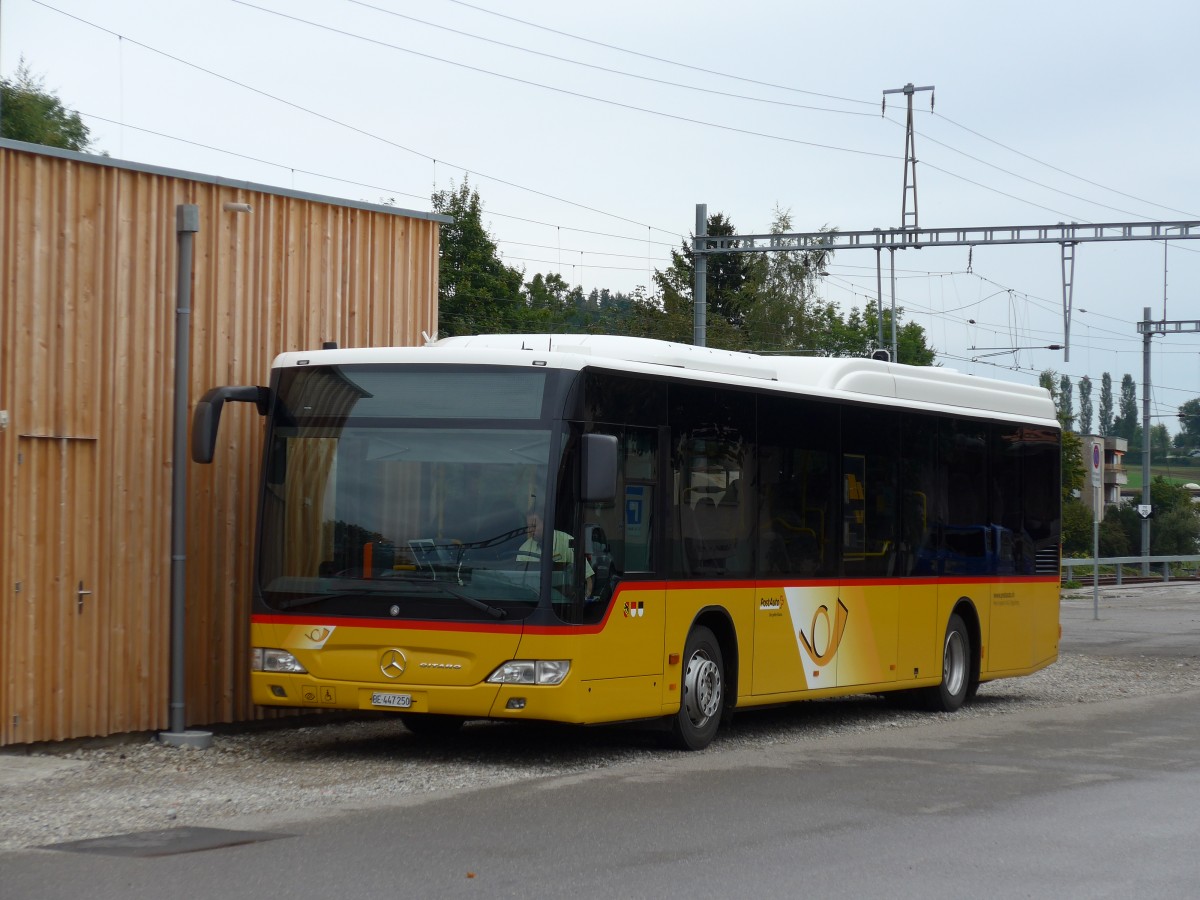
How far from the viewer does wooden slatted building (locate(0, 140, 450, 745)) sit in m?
12.1

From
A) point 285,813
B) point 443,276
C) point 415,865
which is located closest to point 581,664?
point 285,813

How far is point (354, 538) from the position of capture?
39.3 feet

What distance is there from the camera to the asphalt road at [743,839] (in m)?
Answer: 7.55

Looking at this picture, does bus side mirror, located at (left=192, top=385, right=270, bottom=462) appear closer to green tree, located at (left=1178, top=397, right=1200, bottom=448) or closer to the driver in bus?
the driver in bus

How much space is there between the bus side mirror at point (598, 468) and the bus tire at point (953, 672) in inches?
257

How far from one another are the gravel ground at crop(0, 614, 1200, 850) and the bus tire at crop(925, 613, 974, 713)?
8.8 inches

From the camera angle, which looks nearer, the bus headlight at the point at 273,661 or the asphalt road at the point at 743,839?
the asphalt road at the point at 743,839

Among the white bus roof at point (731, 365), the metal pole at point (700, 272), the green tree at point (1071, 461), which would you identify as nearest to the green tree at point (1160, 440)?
the green tree at point (1071, 461)

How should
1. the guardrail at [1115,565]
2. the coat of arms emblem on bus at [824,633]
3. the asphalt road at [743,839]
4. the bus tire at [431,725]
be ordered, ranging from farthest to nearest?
the guardrail at [1115,565] < the coat of arms emblem on bus at [824,633] < the bus tire at [431,725] < the asphalt road at [743,839]

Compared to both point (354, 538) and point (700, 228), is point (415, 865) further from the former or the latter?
point (700, 228)

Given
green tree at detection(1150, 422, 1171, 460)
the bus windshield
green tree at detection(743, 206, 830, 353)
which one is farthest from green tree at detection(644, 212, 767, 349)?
green tree at detection(1150, 422, 1171, 460)

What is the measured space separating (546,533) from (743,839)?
320 centimetres

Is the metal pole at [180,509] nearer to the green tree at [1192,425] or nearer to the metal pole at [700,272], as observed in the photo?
→ the metal pole at [700,272]

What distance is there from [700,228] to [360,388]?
21.8 m
